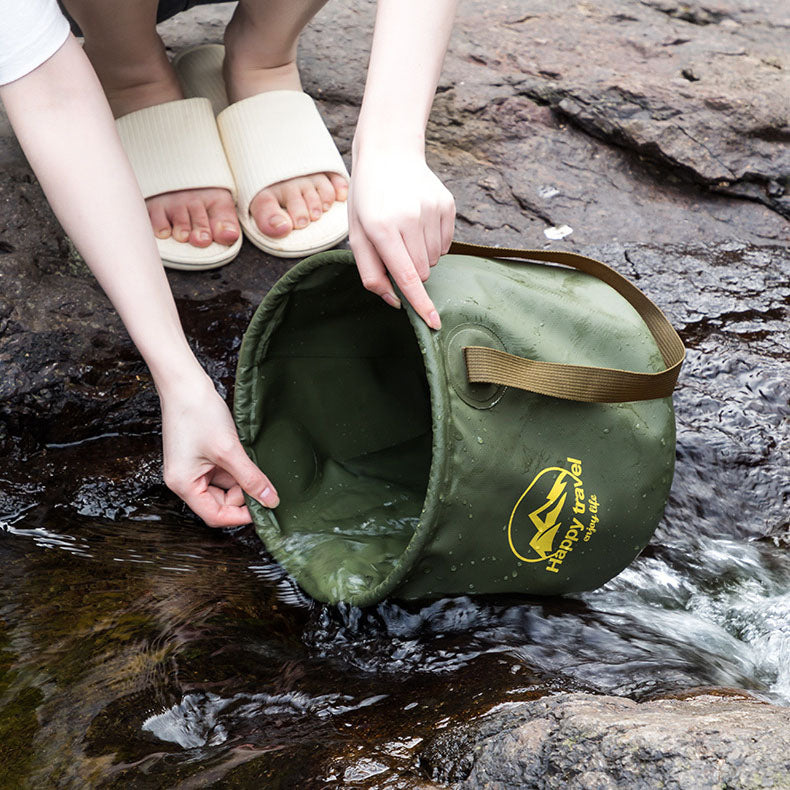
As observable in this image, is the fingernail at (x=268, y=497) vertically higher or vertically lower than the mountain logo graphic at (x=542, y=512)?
lower

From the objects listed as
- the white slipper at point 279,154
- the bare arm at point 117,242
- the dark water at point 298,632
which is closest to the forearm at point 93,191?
the bare arm at point 117,242

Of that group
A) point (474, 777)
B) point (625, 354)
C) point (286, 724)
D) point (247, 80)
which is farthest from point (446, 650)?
point (247, 80)

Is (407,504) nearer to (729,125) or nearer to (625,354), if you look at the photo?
(625,354)

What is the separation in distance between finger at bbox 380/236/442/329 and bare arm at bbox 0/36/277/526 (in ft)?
1.45

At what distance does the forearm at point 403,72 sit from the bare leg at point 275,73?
0.77 meters

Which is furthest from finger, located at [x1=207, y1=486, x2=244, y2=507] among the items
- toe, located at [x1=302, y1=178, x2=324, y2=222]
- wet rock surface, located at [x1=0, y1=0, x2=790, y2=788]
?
toe, located at [x1=302, y1=178, x2=324, y2=222]

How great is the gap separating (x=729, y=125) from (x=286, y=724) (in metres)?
2.42

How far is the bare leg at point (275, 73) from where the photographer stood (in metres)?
2.26

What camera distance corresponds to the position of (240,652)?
1393mm

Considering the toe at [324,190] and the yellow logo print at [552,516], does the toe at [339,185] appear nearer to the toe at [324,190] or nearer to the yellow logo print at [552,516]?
the toe at [324,190]

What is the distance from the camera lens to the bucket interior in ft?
5.49

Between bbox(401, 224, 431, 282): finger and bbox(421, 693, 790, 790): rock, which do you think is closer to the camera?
bbox(421, 693, 790, 790): rock

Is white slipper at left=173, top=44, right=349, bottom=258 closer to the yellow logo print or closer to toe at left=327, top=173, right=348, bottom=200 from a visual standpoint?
toe at left=327, top=173, right=348, bottom=200

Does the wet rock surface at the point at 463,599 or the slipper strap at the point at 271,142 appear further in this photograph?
the slipper strap at the point at 271,142
